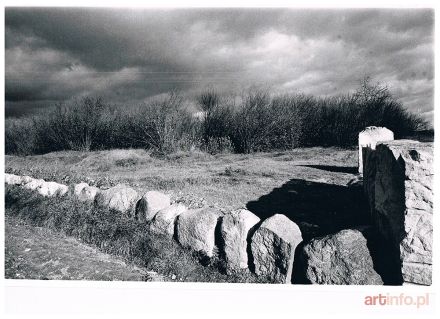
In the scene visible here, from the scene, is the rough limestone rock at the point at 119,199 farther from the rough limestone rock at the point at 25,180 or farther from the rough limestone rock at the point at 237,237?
the rough limestone rock at the point at 25,180

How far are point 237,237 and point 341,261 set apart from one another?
3.55ft

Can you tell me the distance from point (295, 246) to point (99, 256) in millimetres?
2463

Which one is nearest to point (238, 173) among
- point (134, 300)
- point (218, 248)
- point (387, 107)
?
point (218, 248)

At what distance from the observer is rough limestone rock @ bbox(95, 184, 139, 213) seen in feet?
15.3

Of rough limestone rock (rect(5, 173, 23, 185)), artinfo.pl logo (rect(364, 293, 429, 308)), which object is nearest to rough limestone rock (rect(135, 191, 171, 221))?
artinfo.pl logo (rect(364, 293, 429, 308))

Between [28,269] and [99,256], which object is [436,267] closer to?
[99,256]

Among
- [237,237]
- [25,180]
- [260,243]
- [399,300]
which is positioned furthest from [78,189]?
[399,300]

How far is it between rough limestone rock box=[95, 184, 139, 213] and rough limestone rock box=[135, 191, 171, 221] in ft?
0.73

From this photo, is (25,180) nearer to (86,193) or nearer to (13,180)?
(13,180)

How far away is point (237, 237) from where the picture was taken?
11.1 ft

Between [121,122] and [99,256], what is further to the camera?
[121,122]

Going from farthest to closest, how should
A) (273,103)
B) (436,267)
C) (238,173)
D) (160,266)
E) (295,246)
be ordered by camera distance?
(273,103) < (238,173) < (160,266) < (295,246) < (436,267)

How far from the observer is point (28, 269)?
379 cm

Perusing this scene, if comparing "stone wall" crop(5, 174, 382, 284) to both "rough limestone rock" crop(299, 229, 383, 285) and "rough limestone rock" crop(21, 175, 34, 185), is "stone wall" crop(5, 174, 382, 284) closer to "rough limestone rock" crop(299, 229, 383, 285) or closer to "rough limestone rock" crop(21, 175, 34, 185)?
"rough limestone rock" crop(299, 229, 383, 285)
